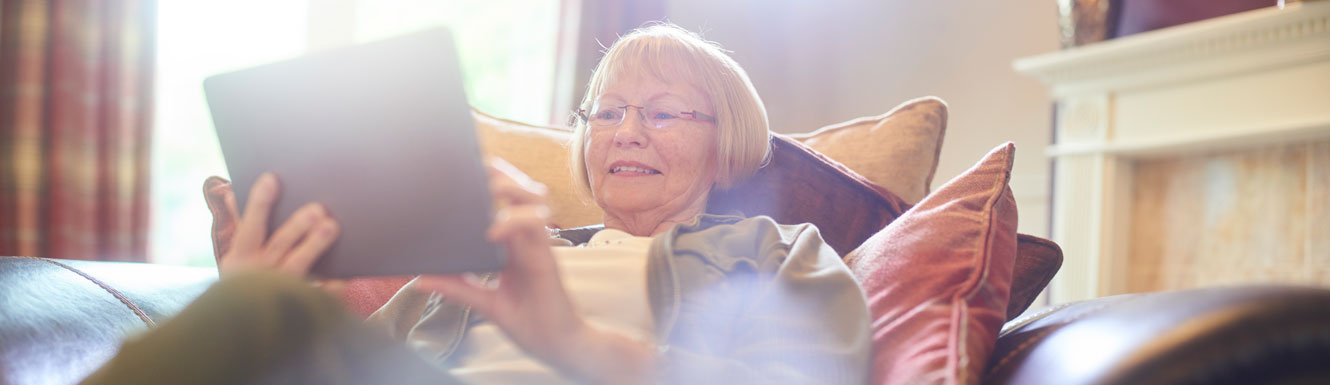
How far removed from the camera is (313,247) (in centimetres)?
82

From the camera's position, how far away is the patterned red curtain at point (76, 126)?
231cm

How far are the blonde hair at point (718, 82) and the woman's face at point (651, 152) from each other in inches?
0.6

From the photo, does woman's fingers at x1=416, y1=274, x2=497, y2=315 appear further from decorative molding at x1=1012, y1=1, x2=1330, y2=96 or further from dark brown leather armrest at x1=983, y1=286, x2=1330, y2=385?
decorative molding at x1=1012, y1=1, x2=1330, y2=96

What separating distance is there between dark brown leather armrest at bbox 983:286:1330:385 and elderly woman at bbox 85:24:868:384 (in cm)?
27

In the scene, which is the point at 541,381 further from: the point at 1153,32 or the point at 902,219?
the point at 1153,32

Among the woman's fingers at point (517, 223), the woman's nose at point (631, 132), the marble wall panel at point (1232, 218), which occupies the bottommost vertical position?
the marble wall panel at point (1232, 218)

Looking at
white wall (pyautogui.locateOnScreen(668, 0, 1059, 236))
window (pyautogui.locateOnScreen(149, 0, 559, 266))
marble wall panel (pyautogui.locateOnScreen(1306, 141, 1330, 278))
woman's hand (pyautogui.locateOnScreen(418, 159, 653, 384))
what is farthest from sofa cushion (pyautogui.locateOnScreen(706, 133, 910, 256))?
white wall (pyautogui.locateOnScreen(668, 0, 1059, 236))

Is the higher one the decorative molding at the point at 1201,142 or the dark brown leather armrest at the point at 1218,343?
the decorative molding at the point at 1201,142

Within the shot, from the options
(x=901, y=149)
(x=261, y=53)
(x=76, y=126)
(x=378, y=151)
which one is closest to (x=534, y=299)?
(x=378, y=151)

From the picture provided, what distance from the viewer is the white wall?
314cm

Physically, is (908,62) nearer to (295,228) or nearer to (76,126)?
(76,126)

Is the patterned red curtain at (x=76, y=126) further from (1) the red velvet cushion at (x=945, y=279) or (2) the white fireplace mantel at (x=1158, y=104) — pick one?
(2) the white fireplace mantel at (x=1158, y=104)

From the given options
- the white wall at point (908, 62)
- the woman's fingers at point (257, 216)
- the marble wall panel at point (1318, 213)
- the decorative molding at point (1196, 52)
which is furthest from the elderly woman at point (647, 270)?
the white wall at point (908, 62)

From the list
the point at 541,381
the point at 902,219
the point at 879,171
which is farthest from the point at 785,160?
the point at 541,381
